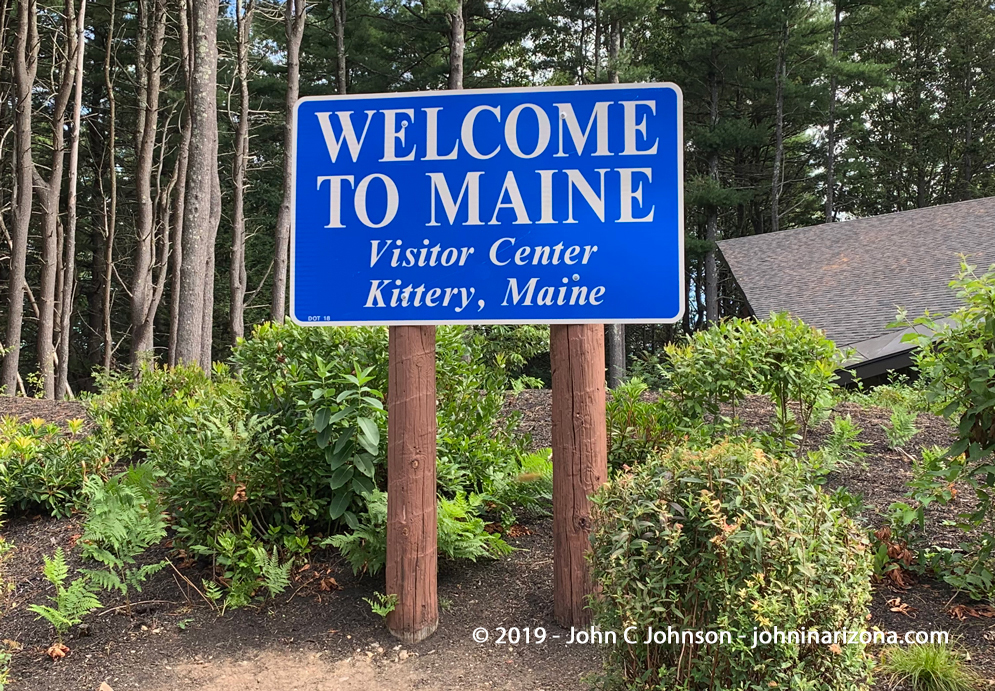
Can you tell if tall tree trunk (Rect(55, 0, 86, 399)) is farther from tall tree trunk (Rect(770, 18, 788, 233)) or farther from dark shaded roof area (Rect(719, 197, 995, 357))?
tall tree trunk (Rect(770, 18, 788, 233))

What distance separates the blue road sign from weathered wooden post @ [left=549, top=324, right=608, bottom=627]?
0.17 meters

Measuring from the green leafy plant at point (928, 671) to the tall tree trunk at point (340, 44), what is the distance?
69.0 ft

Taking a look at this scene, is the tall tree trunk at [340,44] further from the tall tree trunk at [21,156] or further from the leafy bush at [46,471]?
the leafy bush at [46,471]

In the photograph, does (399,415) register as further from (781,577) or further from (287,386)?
(781,577)

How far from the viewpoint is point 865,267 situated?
12.9 metres

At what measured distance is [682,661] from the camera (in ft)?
6.93

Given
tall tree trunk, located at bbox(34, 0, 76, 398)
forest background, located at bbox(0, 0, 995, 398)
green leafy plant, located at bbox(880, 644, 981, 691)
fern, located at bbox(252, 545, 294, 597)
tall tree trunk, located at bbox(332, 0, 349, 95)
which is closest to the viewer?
green leafy plant, located at bbox(880, 644, 981, 691)

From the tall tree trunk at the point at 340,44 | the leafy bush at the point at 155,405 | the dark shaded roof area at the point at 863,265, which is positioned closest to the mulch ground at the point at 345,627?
the leafy bush at the point at 155,405

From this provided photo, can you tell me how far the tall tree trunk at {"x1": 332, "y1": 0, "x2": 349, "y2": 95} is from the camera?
843 inches

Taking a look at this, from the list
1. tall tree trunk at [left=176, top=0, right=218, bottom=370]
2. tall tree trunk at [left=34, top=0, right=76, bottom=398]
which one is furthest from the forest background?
tall tree trunk at [left=176, top=0, right=218, bottom=370]

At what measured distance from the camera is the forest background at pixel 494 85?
1847 cm

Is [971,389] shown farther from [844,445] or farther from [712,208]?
[712,208]

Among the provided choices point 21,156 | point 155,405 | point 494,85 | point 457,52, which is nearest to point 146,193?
point 21,156

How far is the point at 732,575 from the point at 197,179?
30.4 ft
